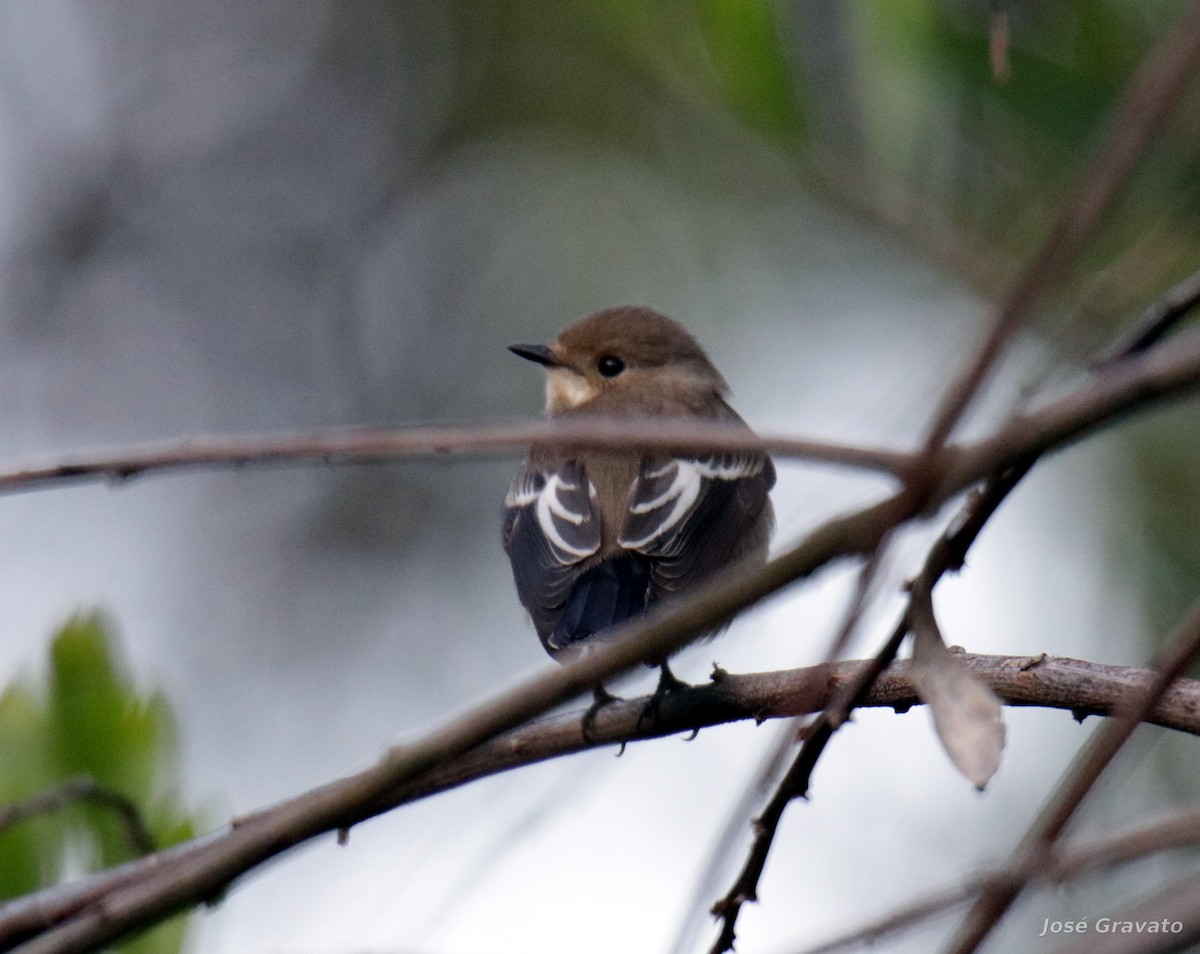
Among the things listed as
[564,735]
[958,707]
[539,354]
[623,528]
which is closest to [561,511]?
[623,528]

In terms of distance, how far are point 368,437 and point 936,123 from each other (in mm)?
2488

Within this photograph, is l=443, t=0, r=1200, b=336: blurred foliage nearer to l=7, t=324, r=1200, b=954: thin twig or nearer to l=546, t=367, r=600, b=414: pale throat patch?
l=7, t=324, r=1200, b=954: thin twig

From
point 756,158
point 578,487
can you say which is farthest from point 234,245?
point 578,487

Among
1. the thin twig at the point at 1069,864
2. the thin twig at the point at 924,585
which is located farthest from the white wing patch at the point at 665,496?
the thin twig at the point at 1069,864

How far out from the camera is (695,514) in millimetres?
4266

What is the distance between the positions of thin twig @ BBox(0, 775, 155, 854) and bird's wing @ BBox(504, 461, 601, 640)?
1.47 metres

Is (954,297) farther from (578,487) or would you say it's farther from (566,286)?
(566,286)

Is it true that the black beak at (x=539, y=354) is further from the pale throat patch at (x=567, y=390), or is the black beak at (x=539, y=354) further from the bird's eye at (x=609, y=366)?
the bird's eye at (x=609, y=366)

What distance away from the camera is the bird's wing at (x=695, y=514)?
161 inches

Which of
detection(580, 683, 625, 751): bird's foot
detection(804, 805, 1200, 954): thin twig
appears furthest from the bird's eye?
detection(804, 805, 1200, 954): thin twig

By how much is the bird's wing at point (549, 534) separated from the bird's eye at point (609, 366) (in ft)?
3.69

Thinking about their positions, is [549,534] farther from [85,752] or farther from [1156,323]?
[1156,323]

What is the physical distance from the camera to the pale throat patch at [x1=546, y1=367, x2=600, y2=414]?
5.84 m

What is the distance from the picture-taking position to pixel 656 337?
5922 mm
